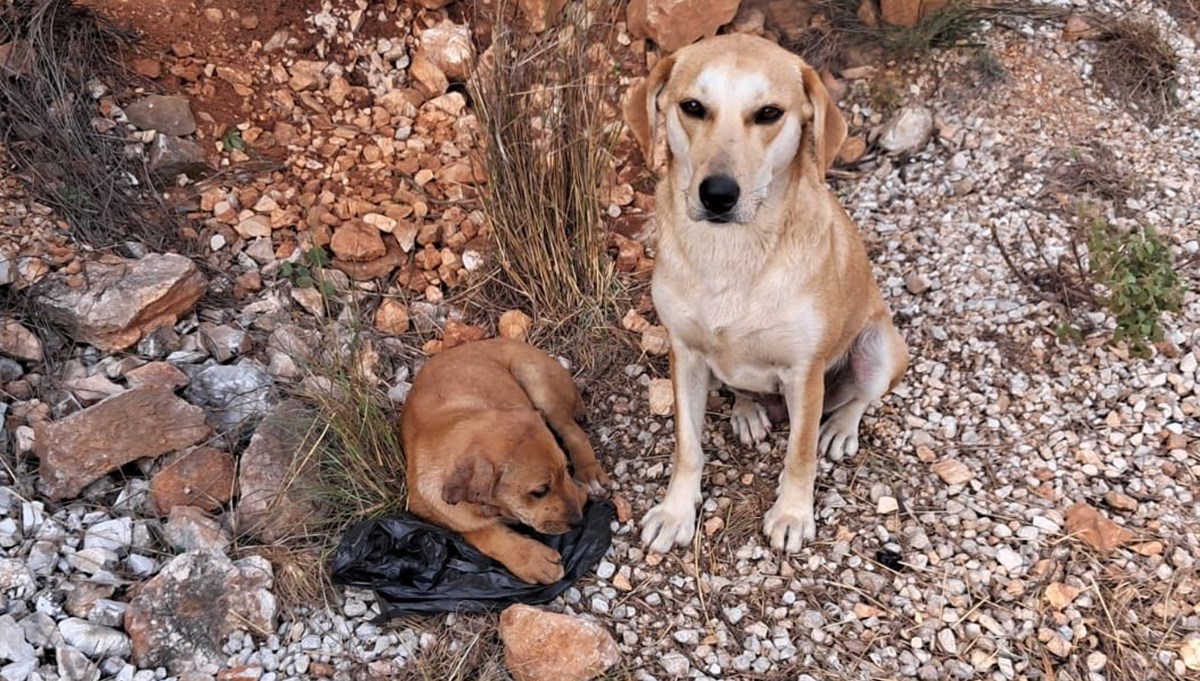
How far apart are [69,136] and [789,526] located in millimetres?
3701

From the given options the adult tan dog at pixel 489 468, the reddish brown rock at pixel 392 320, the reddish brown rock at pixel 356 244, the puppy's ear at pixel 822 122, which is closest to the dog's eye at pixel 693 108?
the puppy's ear at pixel 822 122

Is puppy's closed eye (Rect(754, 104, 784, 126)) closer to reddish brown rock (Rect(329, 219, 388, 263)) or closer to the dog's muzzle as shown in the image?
the dog's muzzle

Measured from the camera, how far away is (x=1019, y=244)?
5.14m

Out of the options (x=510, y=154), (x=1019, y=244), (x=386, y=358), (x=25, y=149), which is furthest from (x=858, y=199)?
(x=25, y=149)

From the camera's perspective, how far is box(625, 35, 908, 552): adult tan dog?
333cm

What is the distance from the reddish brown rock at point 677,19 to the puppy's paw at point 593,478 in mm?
2447

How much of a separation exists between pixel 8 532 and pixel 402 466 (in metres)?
1.40

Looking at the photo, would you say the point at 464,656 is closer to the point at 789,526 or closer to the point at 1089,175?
the point at 789,526

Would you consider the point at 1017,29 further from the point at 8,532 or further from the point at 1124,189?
the point at 8,532

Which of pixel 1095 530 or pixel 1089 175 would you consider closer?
pixel 1095 530

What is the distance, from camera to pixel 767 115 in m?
3.37

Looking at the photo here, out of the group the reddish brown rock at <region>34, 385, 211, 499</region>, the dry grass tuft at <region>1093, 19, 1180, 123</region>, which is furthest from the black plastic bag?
the dry grass tuft at <region>1093, 19, 1180, 123</region>

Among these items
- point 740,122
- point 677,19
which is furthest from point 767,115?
point 677,19

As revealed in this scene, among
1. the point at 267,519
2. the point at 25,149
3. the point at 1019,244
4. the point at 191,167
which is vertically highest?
the point at 25,149
